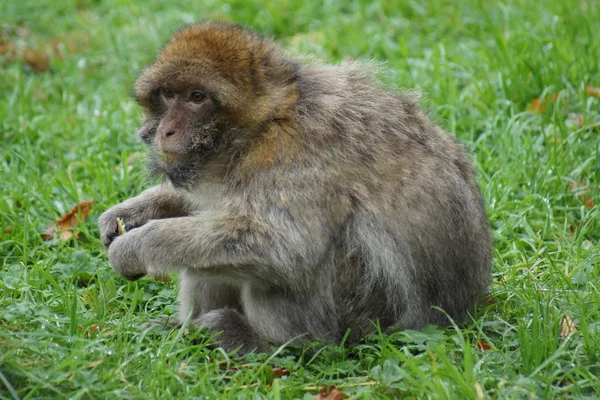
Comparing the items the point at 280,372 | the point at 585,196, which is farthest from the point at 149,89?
the point at 585,196

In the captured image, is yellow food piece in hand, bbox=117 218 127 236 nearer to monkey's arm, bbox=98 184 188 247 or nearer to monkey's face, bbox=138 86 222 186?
monkey's arm, bbox=98 184 188 247

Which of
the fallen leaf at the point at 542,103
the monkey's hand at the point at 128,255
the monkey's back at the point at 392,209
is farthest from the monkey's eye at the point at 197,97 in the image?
the fallen leaf at the point at 542,103

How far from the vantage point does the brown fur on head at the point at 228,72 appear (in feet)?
14.3

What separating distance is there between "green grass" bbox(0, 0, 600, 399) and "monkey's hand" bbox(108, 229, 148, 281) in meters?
0.27

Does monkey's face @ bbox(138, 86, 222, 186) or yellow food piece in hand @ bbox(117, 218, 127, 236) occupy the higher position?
monkey's face @ bbox(138, 86, 222, 186)

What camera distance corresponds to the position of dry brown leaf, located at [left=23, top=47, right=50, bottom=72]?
898cm

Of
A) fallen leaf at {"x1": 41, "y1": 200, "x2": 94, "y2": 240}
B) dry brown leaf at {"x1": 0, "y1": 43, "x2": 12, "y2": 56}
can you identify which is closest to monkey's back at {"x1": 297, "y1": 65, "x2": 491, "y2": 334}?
fallen leaf at {"x1": 41, "y1": 200, "x2": 94, "y2": 240}

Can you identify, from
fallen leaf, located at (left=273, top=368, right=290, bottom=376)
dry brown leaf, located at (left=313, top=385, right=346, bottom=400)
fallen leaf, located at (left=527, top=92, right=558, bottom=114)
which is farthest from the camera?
fallen leaf, located at (left=527, top=92, right=558, bottom=114)

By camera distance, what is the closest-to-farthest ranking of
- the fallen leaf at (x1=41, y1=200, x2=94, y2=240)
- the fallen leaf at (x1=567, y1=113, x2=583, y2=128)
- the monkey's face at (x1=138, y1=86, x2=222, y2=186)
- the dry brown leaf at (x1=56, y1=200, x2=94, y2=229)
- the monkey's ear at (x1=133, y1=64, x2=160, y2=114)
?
the monkey's face at (x1=138, y1=86, x2=222, y2=186) < the monkey's ear at (x1=133, y1=64, x2=160, y2=114) < the fallen leaf at (x1=41, y1=200, x2=94, y2=240) < the dry brown leaf at (x1=56, y1=200, x2=94, y2=229) < the fallen leaf at (x1=567, y1=113, x2=583, y2=128)

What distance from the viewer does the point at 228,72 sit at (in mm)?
4379

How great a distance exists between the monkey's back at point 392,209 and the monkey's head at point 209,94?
221 mm

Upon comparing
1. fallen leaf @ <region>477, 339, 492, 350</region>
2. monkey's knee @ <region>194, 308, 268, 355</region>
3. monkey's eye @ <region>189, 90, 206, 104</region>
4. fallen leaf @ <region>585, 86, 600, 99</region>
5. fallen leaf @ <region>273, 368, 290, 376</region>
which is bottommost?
fallen leaf @ <region>477, 339, 492, 350</region>

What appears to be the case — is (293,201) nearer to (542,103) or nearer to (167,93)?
(167,93)

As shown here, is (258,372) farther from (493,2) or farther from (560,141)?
(493,2)
